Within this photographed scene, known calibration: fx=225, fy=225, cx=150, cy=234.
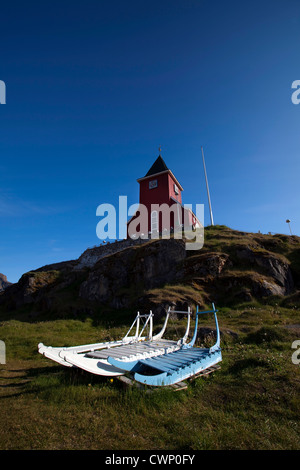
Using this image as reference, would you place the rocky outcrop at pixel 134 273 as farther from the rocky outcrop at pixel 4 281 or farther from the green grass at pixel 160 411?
the rocky outcrop at pixel 4 281

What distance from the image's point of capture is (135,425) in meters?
3.76

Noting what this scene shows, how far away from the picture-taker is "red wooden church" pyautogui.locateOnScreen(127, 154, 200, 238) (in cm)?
2975

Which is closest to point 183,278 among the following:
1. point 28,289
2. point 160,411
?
point 160,411

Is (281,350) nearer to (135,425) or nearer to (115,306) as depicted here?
(135,425)

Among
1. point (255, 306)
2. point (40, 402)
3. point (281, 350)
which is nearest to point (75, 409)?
point (40, 402)

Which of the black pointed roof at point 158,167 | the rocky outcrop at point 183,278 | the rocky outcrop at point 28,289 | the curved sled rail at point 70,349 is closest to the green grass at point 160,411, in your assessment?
the curved sled rail at point 70,349

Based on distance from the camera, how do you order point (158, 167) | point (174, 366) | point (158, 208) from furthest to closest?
point (158, 167), point (158, 208), point (174, 366)

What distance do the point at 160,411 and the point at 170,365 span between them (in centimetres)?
131

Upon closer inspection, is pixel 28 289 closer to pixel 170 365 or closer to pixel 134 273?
pixel 134 273

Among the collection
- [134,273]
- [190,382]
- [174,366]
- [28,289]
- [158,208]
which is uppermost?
[158,208]

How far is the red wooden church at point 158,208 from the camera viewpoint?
97.6 ft

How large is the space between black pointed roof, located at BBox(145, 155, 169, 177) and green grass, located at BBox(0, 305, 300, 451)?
2958 cm

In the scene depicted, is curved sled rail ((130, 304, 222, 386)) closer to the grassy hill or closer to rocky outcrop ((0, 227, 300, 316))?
the grassy hill

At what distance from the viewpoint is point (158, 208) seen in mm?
31047
